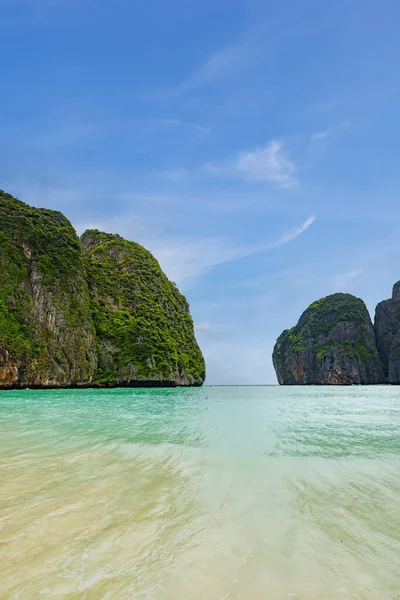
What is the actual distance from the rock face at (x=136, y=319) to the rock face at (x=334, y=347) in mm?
47703

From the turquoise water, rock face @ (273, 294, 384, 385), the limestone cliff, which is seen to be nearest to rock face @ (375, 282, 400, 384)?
rock face @ (273, 294, 384, 385)

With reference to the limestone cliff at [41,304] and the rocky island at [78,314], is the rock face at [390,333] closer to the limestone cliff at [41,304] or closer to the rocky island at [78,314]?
the rocky island at [78,314]

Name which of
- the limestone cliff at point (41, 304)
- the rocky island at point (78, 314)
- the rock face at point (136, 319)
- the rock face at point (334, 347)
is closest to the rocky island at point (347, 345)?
the rock face at point (334, 347)

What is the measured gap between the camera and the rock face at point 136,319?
224 feet

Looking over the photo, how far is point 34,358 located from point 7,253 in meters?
18.3

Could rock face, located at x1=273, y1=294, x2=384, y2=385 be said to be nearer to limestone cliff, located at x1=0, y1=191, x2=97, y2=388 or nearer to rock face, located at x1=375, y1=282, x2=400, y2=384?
rock face, located at x1=375, y1=282, x2=400, y2=384

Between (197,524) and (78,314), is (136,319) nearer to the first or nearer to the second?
(78,314)

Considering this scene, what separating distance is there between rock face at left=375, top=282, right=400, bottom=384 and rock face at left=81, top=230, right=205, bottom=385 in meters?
60.9

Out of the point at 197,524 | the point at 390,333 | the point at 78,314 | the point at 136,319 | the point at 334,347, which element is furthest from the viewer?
the point at 390,333

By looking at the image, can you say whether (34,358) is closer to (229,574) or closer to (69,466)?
(69,466)

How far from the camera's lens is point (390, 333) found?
115 metres

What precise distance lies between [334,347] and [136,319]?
228ft

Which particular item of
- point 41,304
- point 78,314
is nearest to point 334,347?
point 78,314

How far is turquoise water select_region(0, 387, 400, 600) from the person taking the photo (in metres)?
2.52
